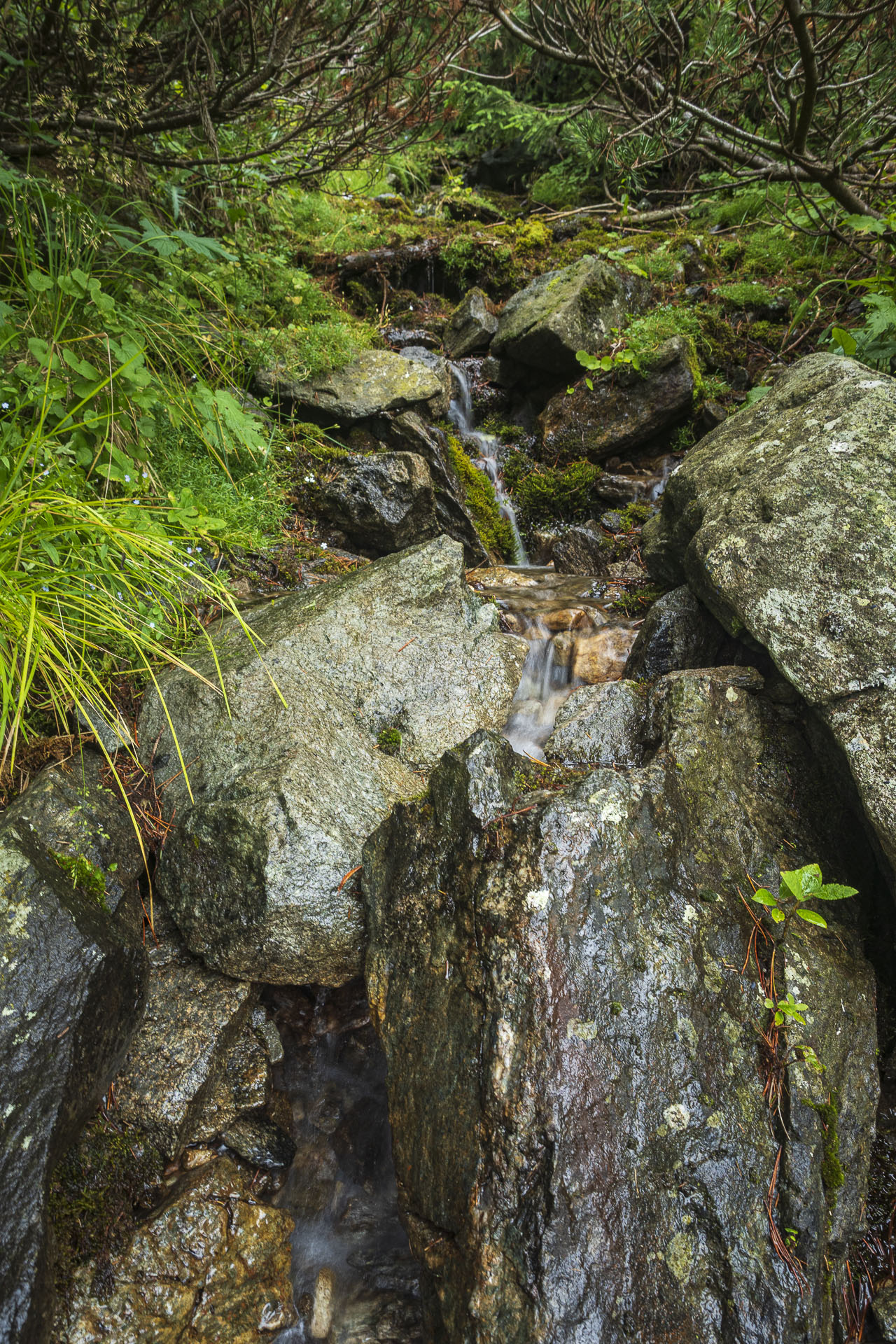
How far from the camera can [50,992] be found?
2.30m

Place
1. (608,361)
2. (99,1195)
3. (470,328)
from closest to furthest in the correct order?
(99,1195), (608,361), (470,328)

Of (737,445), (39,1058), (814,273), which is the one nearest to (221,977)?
(39,1058)

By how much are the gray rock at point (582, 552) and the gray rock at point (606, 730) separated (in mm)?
2448

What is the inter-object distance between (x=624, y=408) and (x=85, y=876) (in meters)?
6.08

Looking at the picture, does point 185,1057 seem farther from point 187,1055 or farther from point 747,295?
point 747,295

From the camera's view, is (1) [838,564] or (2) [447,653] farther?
(2) [447,653]

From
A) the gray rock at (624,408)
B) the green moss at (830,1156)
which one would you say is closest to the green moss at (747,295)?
the gray rock at (624,408)

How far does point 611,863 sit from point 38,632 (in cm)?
238

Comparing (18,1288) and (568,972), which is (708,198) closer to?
(568,972)

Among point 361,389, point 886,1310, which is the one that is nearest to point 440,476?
point 361,389

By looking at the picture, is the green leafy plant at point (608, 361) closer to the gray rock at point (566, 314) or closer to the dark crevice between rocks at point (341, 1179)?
the gray rock at point (566, 314)

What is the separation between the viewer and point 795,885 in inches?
93.5

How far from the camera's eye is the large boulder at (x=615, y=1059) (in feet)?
6.35

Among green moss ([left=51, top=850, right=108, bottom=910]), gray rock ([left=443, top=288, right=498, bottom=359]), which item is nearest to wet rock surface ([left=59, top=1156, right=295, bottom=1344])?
green moss ([left=51, top=850, right=108, bottom=910])
